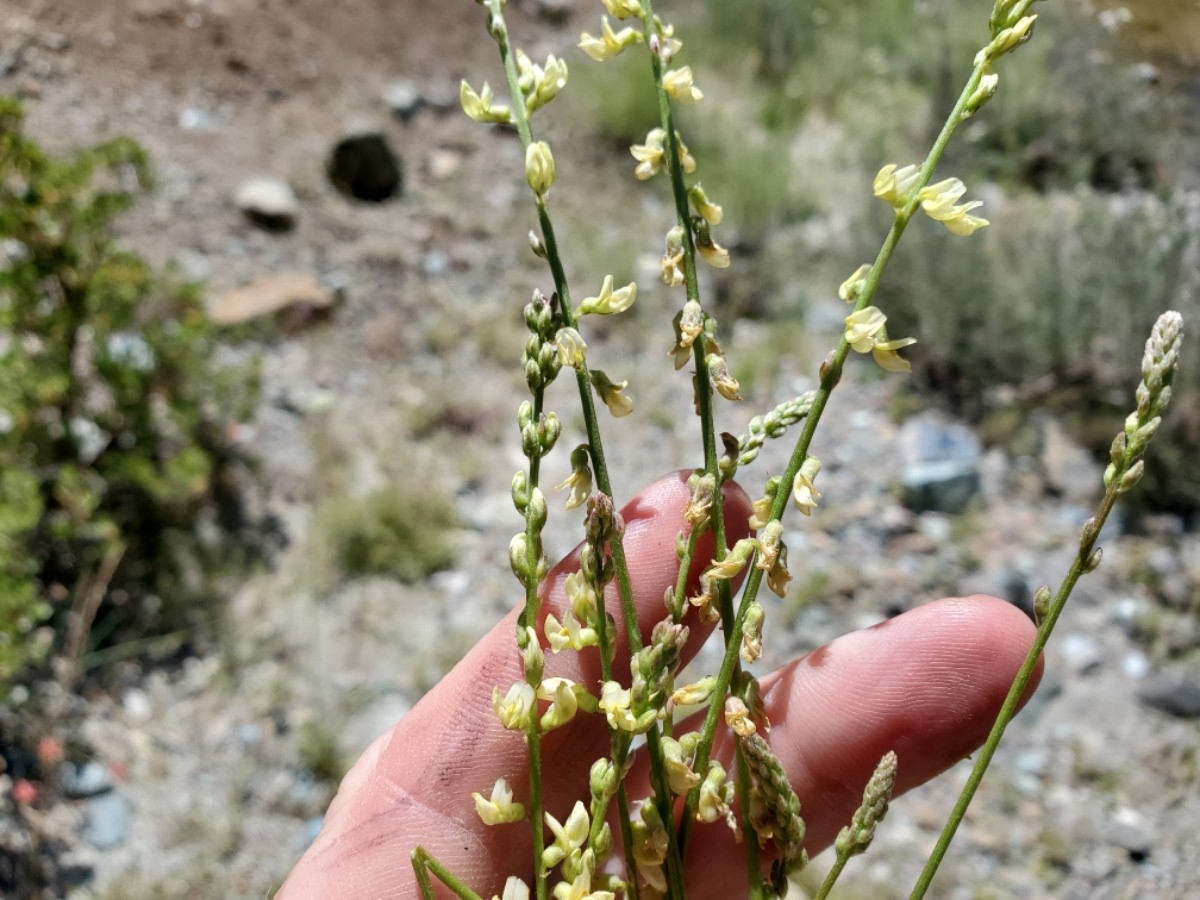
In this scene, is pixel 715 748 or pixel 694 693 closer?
pixel 694 693

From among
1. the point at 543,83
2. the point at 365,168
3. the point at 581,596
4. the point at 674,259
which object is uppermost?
the point at 365,168

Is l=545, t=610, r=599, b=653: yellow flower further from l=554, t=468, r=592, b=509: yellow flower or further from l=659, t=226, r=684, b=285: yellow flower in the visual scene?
l=659, t=226, r=684, b=285: yellow flower

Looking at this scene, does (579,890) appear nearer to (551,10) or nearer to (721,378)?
(721,378)

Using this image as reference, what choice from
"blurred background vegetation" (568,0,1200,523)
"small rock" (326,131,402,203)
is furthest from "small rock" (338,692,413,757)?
"small rock" (326,131,402,203)

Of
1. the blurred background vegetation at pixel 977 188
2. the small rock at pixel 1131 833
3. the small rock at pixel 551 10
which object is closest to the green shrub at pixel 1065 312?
the blurred background vegetation at pixel 977 188

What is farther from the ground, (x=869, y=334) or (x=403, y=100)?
(x=403, y=100)

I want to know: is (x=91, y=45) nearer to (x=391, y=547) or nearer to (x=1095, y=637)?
(x=391, y=547)

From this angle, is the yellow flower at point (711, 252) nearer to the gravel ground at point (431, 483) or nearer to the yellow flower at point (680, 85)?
the yellow flower at point (680, 85)

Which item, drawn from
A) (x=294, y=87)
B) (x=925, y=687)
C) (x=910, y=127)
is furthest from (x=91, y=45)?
(x=925, y=687)

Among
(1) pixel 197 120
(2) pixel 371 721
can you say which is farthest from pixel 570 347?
(1) pixel 197 120
